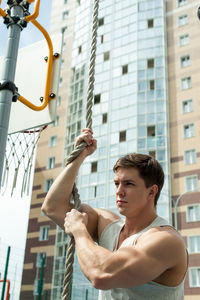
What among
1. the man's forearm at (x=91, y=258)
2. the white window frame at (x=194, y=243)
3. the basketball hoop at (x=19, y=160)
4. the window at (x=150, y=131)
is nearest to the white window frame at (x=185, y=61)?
the window at (x=150, y=131)

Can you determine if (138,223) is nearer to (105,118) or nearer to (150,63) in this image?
(105,118)

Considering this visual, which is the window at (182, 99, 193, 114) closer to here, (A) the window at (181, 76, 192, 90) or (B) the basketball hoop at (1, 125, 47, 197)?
(A) the window at (181, 76, 192, 90)

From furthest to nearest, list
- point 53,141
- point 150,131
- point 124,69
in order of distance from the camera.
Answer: point 53,141
point 124,69
point 150,131

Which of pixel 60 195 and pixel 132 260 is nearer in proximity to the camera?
pixel 132 260

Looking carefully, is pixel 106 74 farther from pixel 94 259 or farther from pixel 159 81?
pixel 94 259

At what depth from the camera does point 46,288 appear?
27.3 metres

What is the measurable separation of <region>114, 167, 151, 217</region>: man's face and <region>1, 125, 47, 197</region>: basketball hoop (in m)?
2.11

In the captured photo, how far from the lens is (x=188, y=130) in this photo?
85.3ft

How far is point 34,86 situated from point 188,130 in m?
22.4

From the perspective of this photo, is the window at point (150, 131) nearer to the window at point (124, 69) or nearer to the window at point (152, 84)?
the window at point (152, 84)

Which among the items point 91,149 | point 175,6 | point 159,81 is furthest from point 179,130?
point 91,149

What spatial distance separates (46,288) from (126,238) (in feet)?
87.6

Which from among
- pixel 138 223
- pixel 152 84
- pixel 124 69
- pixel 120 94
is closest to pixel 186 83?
pixel 152 84

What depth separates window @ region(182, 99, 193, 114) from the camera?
2645cm
